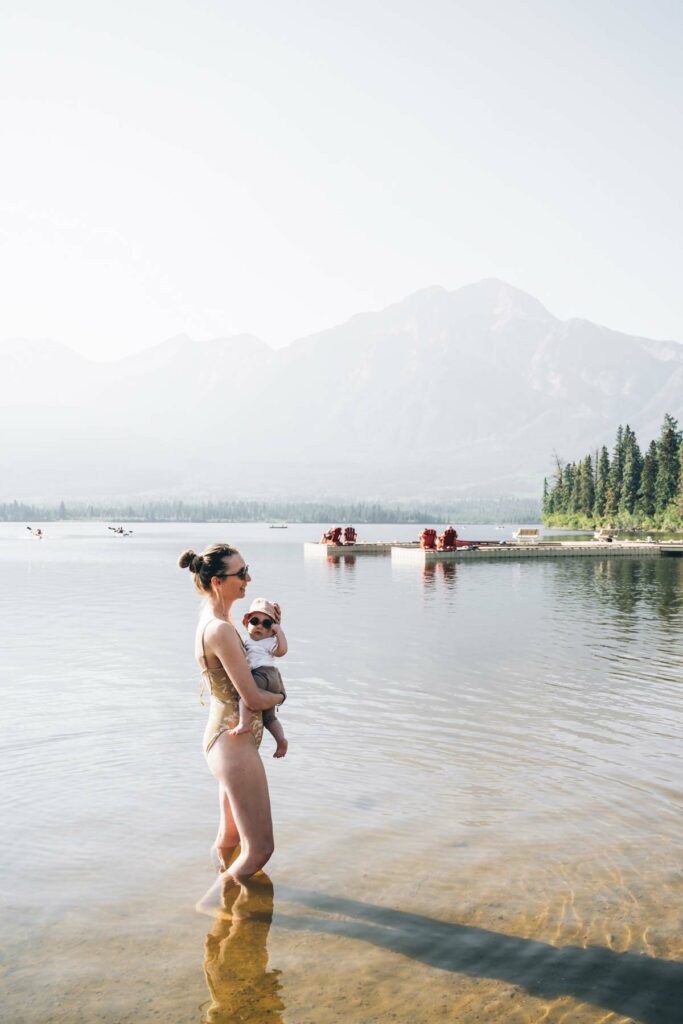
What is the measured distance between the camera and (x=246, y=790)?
646cm

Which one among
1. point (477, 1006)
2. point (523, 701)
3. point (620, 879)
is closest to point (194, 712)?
point (523, 701)

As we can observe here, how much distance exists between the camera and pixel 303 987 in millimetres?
5645

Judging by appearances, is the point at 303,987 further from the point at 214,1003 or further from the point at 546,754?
the point at 546,754

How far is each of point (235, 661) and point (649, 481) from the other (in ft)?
328

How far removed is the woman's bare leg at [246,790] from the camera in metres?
6.42

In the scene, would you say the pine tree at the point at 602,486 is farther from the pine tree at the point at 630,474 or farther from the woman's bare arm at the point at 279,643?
the woman's bare arm at the point at 279,643

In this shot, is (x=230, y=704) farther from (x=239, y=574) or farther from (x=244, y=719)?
(x=239, y=574)

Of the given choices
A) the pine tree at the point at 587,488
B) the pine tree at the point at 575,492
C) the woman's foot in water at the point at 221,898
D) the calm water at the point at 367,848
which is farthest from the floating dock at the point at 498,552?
the pine tree at the point at 575,492

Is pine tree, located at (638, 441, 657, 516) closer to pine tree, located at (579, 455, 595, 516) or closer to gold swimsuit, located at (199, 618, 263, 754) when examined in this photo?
pine tree, located at (579, 455, 595, 516)

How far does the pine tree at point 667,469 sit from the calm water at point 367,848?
268ft

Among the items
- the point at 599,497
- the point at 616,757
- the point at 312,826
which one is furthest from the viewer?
the point at 599,497

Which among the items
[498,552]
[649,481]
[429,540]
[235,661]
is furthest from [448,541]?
[235,661]

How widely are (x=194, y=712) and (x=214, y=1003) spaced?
28.3ft

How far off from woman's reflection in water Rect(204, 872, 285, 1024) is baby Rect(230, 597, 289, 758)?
1165 millimetres
